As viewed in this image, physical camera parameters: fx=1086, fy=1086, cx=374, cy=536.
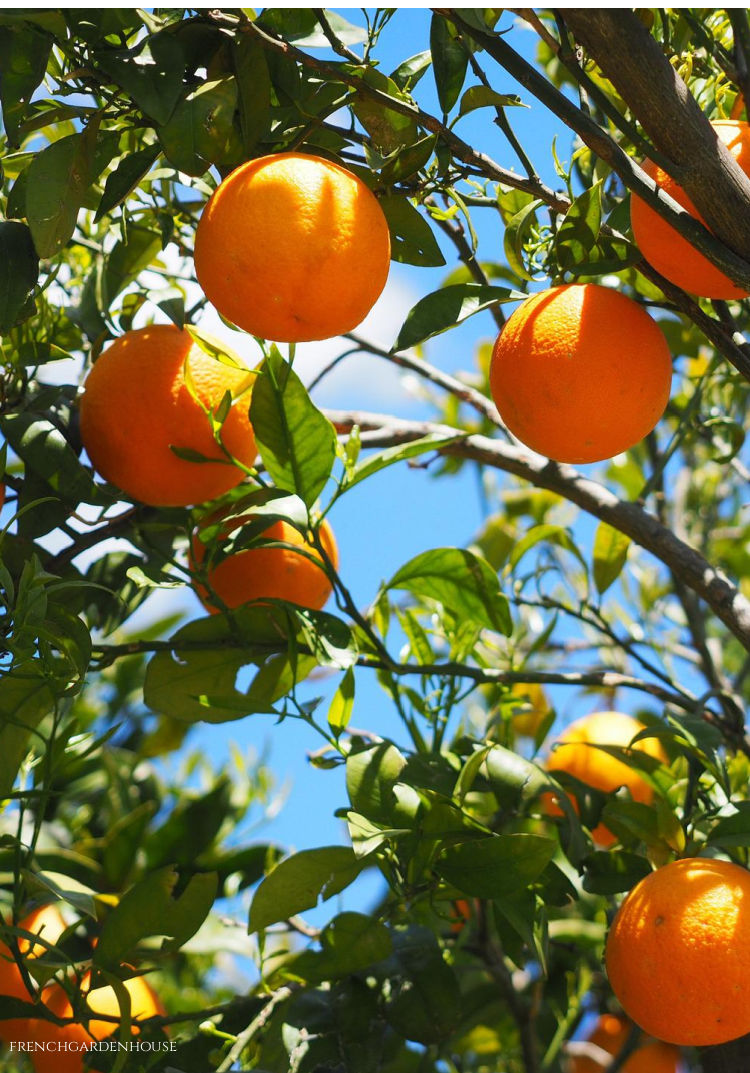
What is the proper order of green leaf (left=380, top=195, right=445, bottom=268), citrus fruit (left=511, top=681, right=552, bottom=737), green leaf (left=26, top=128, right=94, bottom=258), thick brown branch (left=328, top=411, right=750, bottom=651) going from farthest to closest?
citrus fruit (left=511, top=681, right=552, bottom=737) → thick brown branch (left=328, top=411, right=750, bottom=651) → green leaf (left=380, top=195, right=445, bottom=268) → green leaf (left=26, top=128, right=94, bottom=258)

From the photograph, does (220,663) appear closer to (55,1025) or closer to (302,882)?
(302,882)

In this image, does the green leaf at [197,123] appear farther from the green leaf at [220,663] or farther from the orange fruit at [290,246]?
the green leaf at [220,663]

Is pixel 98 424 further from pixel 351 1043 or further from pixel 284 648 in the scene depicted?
pixel 351 1043

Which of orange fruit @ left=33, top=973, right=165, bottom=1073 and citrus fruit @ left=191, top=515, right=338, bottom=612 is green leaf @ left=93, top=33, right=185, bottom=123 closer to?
citrus fruit @ left=191, top=515, right=338, bottom=612

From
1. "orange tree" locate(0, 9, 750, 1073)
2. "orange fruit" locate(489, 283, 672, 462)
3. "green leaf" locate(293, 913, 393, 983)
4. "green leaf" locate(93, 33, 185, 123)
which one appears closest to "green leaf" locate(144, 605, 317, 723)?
"orange tree" locate(0, 9, 750, 1073)

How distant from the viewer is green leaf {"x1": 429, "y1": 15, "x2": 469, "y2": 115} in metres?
0.77

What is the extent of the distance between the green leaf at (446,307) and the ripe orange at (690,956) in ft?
1.55

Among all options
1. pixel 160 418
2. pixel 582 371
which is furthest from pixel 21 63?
pixel 582 371

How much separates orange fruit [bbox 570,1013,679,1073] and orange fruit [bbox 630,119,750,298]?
0.95 meters

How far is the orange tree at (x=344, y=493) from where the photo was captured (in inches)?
28.5

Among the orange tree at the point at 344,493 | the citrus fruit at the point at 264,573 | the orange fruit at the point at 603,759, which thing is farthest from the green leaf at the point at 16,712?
the orange fruit at the point at 603,759

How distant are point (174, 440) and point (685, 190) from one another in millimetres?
481

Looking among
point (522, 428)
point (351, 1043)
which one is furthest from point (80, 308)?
point (351, 1043)

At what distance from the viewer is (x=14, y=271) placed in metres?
0.79
